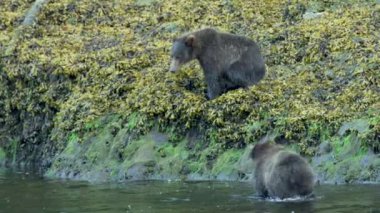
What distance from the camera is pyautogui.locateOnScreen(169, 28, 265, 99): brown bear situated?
57.7 feet

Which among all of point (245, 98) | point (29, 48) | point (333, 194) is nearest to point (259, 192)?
point (333, 194)

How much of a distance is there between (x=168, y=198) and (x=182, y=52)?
428 centimetres

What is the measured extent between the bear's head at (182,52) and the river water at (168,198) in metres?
2.79

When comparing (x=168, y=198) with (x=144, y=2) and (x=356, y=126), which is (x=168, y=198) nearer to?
(x=356, y=126)

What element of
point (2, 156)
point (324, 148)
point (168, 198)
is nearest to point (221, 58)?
point (324, 148)

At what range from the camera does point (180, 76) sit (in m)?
18.3

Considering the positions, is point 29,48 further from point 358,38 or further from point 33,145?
point 358,38

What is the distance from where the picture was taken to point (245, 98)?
1703 centimetres

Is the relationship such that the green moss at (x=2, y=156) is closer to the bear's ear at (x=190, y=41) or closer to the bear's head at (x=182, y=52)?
the bear's head at (x=182, y=52)

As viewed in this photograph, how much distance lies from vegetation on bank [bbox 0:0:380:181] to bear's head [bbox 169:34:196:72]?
284 millimetres

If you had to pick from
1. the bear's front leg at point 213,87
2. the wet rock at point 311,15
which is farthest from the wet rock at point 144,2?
the bear's front leg at point 213,87

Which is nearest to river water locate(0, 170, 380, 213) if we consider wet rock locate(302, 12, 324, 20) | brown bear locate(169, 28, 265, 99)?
brown bear locate(169, 28, 265, 99)

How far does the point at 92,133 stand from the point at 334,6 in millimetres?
6002

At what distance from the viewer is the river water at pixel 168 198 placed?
511 inches
